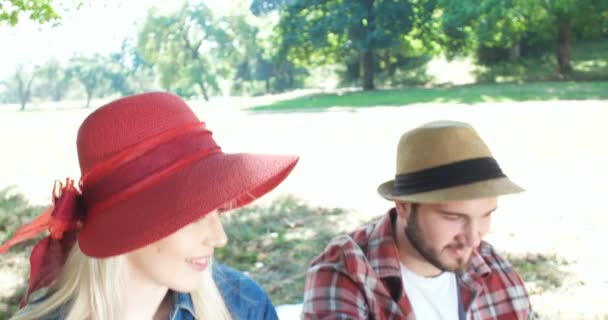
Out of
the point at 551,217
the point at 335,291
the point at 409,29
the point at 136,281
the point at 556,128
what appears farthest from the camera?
the point at 409,29

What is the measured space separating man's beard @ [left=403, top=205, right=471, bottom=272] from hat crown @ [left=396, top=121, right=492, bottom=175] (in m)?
0.14

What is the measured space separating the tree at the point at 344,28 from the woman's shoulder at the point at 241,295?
17.1 meters

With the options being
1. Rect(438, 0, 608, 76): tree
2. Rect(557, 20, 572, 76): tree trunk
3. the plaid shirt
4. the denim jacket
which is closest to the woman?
the denim jacket

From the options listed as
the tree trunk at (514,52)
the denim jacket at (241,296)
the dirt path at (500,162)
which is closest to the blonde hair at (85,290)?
the denim jacket at (241,296)

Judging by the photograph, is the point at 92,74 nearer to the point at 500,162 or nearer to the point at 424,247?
the point at 500,162

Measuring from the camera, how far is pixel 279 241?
16.3ft

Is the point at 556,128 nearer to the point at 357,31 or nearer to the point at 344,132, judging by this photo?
the point at 344,132

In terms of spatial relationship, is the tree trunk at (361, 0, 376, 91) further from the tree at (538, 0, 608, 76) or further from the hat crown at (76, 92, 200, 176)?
the hat crown at (76, 92, 200, 176)

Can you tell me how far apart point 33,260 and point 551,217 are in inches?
195

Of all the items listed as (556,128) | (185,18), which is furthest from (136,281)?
(185,18)

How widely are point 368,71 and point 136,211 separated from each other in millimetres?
20309

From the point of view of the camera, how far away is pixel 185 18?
2394 centimetres

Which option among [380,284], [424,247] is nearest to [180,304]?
[380,284]

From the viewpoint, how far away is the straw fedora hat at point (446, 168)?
1.75 metres
